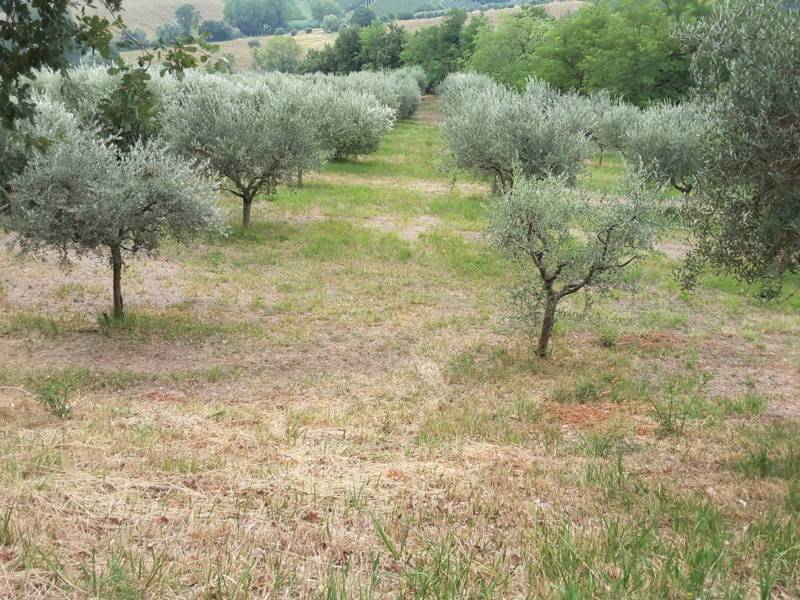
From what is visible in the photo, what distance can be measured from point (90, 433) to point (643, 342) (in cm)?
1352

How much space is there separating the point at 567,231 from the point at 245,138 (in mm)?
15038

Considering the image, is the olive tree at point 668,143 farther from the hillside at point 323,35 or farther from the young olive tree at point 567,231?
the hillside at point 323,35

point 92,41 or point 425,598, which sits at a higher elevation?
point 92,41

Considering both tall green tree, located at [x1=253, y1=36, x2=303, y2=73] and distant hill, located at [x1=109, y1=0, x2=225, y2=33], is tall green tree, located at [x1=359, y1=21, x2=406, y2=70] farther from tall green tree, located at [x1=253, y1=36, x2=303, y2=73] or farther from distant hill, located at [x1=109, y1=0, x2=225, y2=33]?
distant hill, located at [x1=109, y1=0, x2=225, y2=33]

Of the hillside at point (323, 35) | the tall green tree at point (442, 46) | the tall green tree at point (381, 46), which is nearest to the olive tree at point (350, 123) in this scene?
the tall green tree at point (442, 46)

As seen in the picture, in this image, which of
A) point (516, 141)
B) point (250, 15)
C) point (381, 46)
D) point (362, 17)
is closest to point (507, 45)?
point (381, 46)

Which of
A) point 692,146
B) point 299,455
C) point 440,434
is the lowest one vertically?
point 440,434

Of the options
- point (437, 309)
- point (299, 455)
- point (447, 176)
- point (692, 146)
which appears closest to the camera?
point (299, 455)

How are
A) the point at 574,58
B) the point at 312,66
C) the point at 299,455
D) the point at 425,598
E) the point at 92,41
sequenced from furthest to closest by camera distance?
the point at 312,66
the point at 574,58
the point at 92,41
the point at 299,455
the point at 425,598

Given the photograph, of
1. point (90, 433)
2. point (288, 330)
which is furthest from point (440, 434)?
point (288, 330)

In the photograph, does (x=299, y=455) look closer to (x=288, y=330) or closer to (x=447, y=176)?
(x=288, y=330)

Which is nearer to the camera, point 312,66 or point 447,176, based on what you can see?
point 447,176

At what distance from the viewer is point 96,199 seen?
14.1 meters

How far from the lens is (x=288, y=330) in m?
16.4
